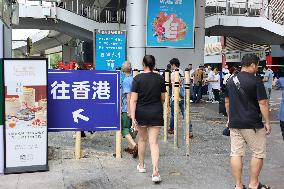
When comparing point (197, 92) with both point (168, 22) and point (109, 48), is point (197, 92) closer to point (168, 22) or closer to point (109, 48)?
point (168, 22)

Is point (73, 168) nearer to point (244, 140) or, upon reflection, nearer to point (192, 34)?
point (244, 140)

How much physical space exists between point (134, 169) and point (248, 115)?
217 centimetres

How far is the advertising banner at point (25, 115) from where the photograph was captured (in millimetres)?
6402

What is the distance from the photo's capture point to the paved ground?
5.91 metres

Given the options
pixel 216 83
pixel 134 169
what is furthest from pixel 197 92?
pixel 134 169

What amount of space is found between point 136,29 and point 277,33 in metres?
10.8

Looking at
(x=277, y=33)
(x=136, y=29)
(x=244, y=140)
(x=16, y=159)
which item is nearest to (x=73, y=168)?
(x=16, y=159)

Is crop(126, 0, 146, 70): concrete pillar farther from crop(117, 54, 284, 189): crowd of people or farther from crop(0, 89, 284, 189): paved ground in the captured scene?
crop(117, 54, 284, 189): crowd of people

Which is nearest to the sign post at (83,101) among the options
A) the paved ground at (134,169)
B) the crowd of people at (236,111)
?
the paved ground at (134,169)

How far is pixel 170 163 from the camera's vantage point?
7.12 meters

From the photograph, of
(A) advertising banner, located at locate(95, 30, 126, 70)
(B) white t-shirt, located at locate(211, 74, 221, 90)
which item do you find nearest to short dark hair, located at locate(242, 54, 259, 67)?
(A) advertising banner, located at locate(95, 30, 126, 70)

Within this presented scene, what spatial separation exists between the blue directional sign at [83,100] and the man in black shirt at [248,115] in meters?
2.55

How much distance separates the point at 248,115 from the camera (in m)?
5.29

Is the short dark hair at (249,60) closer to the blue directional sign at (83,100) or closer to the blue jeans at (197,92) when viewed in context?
the blue directional sign at (83,100)
